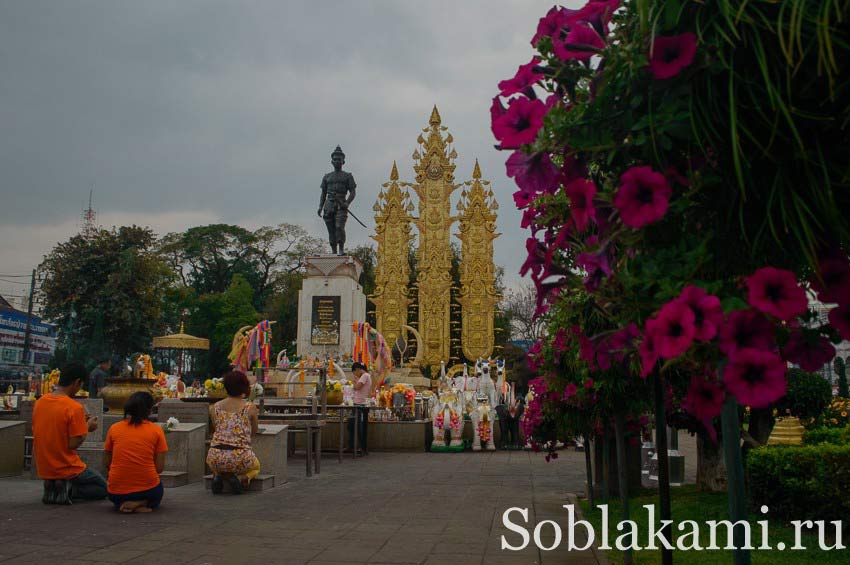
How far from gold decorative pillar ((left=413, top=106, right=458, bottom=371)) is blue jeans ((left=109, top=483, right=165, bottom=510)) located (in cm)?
3131

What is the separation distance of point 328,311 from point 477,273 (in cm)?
1469

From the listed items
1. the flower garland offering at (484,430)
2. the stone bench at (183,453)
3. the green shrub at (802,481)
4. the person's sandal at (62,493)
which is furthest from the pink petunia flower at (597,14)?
the flower garland offering at (484,430)

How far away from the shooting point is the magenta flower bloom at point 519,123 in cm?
197

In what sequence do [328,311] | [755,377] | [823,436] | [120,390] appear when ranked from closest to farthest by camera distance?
1. [755,377]
2. [823,436]
3. [120,390]
4. [328,311]

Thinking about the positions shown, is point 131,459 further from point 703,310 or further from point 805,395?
point 805,395

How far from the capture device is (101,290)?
31438 mm

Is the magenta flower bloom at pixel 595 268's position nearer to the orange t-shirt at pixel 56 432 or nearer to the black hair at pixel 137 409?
the black hair at pixel 137 409

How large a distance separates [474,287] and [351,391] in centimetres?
2236

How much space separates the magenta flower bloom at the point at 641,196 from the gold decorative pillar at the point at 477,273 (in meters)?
36.4

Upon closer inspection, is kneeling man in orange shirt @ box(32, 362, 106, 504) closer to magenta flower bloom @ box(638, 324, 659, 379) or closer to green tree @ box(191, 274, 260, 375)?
magenta flower bloom @ box(638, 324, 659, 379)

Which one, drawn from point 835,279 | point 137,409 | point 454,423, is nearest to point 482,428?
point 454,423

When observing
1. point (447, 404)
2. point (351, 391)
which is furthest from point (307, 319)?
point (447, 404)

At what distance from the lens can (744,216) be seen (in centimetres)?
183

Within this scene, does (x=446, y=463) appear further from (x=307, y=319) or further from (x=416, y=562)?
(x=307, y=319)
